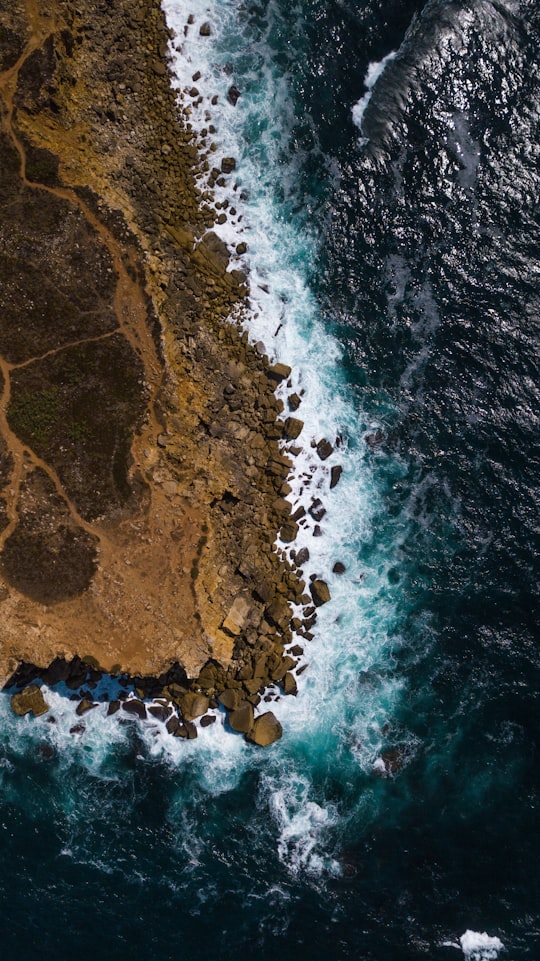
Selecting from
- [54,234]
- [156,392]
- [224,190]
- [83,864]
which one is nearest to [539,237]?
[224,190]

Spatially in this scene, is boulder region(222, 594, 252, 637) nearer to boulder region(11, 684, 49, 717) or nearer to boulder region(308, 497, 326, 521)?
boulder region(308, 497, 326, 521)

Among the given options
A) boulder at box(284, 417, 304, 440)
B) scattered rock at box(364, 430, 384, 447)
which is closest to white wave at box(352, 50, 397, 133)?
boulder at box(284, 417, 304, 440)

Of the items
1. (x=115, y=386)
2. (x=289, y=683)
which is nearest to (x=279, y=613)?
(x=289, y=683)

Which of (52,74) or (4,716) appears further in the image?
(4,716)

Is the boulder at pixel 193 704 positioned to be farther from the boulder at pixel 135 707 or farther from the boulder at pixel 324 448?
the boulder at pixel 324 448

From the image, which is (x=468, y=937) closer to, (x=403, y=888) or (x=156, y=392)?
(x=403, y=888)
